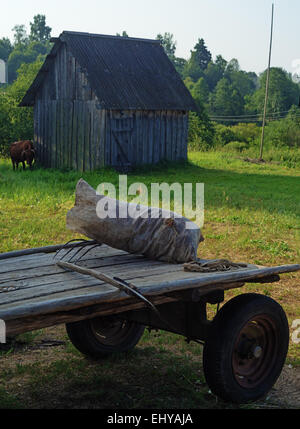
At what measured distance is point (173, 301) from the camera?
14.1 feet

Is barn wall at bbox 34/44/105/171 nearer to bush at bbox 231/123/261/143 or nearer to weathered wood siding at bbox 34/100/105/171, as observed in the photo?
weathered wood siding at bbox 34/100/105/171

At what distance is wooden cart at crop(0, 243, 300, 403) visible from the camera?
3.65 metres

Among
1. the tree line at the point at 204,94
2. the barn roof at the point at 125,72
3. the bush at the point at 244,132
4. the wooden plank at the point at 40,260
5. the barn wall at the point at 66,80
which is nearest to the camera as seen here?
the wooden plank at the point at 40,260

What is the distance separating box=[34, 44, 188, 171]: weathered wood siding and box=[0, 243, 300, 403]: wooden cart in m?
15.8

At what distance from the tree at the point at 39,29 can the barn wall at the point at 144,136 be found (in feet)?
384

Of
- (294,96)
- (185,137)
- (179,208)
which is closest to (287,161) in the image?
(185,137)

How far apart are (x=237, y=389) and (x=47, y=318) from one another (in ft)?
5.47

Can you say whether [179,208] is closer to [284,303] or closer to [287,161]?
[284,303]

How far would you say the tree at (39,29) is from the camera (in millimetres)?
132125

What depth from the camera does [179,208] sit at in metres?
12.8

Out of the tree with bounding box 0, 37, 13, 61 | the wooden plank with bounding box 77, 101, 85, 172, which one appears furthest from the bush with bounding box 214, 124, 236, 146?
the tree with bounding box 0, 37, 13, 61

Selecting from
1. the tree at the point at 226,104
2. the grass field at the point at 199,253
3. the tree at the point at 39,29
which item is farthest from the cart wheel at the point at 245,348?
the tree at the point at 39,29

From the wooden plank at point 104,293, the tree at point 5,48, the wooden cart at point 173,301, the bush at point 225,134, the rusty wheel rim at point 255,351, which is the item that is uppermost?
the tree at point 5,48

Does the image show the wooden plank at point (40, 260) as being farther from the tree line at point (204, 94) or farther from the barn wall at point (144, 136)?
the tree line at point (204, 94)
